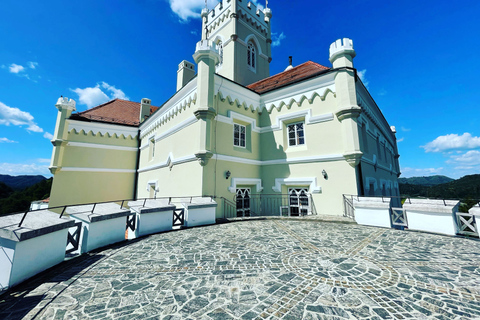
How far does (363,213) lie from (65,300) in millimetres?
8730

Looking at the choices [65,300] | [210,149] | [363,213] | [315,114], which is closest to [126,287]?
[65,300]

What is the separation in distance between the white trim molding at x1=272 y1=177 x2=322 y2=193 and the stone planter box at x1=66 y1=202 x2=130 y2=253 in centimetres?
750

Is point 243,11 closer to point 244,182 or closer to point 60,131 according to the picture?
point 244,182

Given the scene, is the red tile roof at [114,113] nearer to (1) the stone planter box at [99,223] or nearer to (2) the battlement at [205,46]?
(2) the battlement at [205,46]

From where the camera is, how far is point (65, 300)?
9.68 ft

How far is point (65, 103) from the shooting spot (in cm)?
1541

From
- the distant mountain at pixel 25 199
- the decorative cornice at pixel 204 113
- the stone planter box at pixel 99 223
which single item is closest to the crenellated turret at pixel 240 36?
the decorative cornice at pixel 204 113

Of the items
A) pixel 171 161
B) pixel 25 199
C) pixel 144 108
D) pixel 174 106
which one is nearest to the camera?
pixel 171 161

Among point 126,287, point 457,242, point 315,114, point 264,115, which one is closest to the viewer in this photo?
point 126,287

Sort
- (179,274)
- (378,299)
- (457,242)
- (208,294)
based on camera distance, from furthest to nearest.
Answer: (457,242) < (179,274) < (208,294) < (378,299)

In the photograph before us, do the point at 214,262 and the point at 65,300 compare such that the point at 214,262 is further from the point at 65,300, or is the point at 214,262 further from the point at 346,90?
the point at 346,90

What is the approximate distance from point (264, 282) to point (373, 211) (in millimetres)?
6034

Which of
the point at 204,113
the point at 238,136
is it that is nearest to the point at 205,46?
the point at 204,113

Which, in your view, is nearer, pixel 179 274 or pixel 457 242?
pixel 179 274
